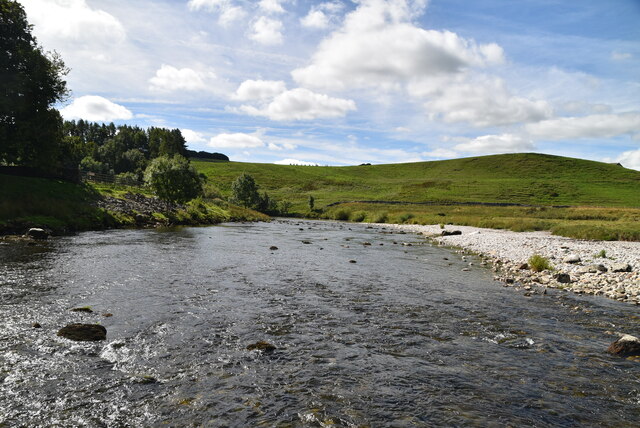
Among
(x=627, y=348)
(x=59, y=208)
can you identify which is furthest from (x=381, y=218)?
(x=627, y=348)

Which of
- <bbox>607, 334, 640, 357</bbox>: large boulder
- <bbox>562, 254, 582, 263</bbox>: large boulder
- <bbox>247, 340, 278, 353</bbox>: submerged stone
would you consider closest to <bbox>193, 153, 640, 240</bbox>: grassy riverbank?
<bbox>562, 254, 582, 263</bbox>: large boulder

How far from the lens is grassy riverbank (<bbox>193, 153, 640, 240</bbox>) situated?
80312mm

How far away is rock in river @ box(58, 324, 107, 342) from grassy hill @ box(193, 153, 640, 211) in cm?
11411

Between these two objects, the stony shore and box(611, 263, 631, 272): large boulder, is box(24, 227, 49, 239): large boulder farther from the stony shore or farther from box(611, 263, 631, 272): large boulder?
box(611, 263, 631, 272): large boulder

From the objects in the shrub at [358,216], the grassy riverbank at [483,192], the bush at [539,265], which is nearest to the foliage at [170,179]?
the grassy riverbank at [483,192]

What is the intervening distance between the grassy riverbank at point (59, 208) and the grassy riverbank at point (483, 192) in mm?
57386

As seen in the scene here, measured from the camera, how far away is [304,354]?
10914 millimetres

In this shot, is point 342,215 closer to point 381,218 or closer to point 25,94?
point 381,218

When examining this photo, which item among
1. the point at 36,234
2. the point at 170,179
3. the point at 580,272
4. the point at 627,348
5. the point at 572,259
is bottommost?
the point at 36,234

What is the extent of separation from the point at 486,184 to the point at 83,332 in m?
165

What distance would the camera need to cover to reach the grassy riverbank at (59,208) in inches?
1430

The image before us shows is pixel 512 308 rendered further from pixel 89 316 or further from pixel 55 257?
pixel 55 257

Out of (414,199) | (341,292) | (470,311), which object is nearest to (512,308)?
(470,311)

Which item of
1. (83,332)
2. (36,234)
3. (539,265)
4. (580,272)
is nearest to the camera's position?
(83,332)
